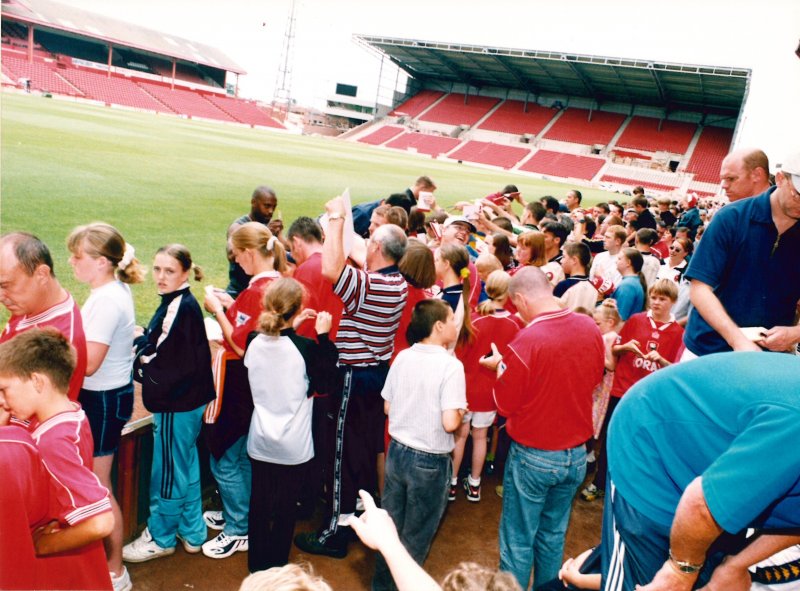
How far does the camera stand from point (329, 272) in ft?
8.94

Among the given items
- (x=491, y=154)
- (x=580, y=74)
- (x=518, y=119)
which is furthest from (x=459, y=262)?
(x=518, y=119)

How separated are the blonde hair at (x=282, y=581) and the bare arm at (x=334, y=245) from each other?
170 centimetres

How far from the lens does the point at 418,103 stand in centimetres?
6216

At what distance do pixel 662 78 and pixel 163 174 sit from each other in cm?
4008

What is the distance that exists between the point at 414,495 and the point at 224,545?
126 cm

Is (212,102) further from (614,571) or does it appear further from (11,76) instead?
(614,571)

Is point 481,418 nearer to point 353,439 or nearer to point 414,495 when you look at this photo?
point 353,439

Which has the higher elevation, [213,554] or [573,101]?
[573,101]

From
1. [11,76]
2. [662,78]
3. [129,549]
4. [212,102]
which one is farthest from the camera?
[212,102]

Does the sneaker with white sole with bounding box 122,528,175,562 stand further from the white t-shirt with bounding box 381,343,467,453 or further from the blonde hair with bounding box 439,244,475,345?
the blonde hair with bounding box 439,244,475,345

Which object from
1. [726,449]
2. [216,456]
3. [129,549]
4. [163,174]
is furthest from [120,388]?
[163,174]

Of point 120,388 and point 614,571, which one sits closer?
point 614,571

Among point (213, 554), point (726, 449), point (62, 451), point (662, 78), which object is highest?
point (662, 78)

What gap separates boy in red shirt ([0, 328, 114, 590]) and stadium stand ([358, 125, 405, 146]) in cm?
5544
